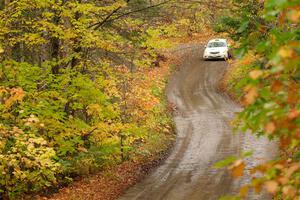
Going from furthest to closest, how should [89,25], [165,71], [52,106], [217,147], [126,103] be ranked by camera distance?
[165,71] → [217,147] → [126,103] → [89,25] → [52,106]

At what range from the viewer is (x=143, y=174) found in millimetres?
16422

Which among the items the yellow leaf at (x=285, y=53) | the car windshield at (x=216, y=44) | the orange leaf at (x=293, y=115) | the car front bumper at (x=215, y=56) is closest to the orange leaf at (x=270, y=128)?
the orange leaf at (x=293, y=115)

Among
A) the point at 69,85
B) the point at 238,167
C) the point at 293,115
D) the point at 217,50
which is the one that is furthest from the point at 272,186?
the point at 217,50

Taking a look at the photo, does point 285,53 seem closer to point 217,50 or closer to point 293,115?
point 293,115

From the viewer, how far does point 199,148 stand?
19719 mm

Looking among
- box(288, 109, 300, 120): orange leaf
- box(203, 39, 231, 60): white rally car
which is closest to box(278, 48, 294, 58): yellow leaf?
box(288, 109, 300, 120): orange leaf

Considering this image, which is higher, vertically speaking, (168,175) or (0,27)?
(0,27)

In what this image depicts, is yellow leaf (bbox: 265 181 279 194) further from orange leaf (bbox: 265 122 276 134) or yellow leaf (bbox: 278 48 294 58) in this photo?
yellow leaf (bbox: 278 48 294 58)

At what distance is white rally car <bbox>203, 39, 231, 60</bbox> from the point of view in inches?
1539

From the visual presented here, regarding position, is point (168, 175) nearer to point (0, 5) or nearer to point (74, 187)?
point (74, 187)

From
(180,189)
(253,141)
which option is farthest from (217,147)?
(180,189)

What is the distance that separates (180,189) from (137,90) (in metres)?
4.47

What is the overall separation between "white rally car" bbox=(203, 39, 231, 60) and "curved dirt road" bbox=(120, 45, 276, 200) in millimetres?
4484

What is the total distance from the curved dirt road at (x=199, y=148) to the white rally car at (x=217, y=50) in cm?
448
